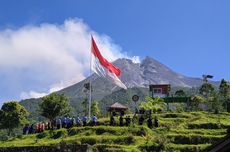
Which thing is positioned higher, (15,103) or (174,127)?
(15,103)

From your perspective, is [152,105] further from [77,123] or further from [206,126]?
[77,123]

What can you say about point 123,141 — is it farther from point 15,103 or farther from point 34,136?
point 15,103

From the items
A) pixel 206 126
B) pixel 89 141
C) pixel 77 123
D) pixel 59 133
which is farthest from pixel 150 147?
pixel 77 123

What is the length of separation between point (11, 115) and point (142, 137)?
3717cm

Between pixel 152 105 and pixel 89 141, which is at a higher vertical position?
pixel 152 105

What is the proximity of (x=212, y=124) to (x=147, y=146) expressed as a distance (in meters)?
10.4

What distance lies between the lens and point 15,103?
70250 mm

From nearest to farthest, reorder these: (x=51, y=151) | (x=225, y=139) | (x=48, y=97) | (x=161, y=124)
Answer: (x=225, y=139), (x=51, y=151), (x=161, y=124), (x=48, y=97)

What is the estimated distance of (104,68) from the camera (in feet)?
148

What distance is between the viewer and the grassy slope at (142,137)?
110 feet

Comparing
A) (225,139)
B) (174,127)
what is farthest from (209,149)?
(174,127)

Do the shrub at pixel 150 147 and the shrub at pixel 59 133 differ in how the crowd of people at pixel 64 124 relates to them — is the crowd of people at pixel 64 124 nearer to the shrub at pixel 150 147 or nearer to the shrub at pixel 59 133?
the shrub at pixel 59 133

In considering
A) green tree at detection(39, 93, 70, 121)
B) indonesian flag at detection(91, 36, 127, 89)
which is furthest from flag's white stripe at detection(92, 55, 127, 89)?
green tree at detection(39, 93, 70, 121)

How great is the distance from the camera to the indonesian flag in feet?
144
